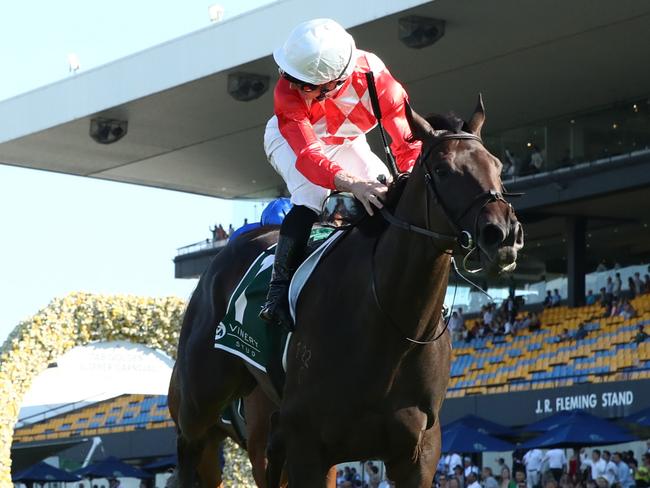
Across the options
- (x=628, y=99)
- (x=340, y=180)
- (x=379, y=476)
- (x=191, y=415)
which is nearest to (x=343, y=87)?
(x=340, y=180)

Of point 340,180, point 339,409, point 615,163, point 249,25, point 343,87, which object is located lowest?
point 339,409

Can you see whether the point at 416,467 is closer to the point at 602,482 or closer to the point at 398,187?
the point at 398,187

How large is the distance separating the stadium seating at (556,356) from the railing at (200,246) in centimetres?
681

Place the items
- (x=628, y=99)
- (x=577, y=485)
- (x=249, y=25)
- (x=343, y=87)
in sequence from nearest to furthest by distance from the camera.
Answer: (x=343, y=87) < (x=577, y=485) < (x=249, y=25) < (x=628, y=99)

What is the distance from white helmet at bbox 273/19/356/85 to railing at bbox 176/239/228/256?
2192cm

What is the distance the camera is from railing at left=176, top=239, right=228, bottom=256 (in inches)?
1056

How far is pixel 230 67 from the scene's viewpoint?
19.5m

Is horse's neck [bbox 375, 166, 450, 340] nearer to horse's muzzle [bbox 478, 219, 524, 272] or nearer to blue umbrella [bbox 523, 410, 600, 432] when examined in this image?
horse's muzzle [bbox 478, 219, 524, 272]

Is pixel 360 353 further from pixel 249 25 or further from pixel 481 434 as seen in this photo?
pixel 249 25

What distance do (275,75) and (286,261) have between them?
15.8 meters

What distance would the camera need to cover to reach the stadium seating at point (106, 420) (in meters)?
24.7

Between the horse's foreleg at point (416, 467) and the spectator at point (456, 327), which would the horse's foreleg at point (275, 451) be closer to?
the horse's foreleg at point (416, 467)

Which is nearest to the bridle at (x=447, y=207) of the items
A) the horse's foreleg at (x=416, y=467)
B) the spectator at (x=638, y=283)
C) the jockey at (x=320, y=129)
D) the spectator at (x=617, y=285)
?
the jockey at (x=320, y=129)

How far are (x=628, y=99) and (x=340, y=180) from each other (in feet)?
57.0
